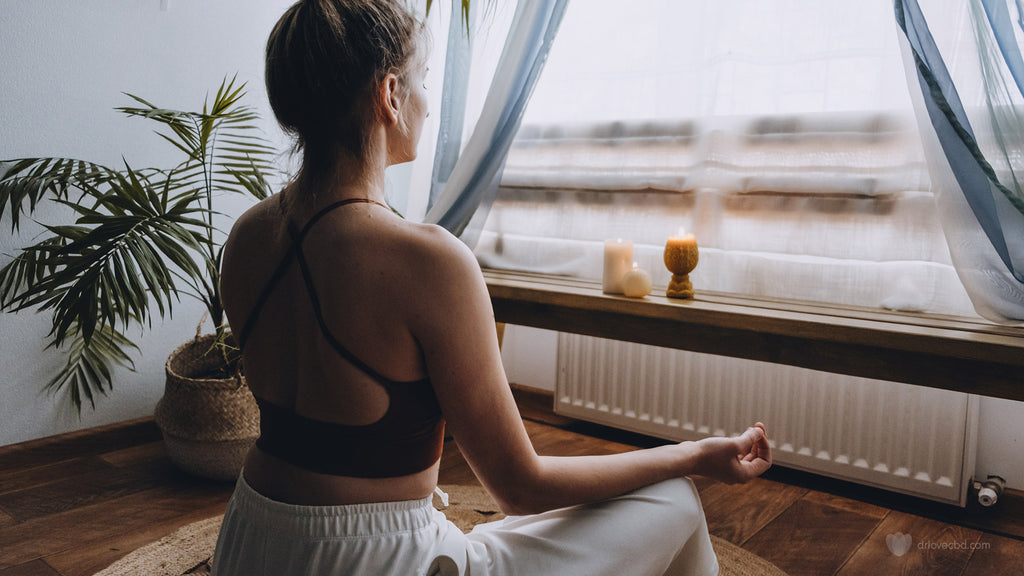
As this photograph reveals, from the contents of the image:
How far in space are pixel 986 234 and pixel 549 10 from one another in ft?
4.03

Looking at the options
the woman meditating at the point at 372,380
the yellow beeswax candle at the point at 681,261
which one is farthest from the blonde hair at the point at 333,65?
the yellow beeswax candle at the point at 681,261

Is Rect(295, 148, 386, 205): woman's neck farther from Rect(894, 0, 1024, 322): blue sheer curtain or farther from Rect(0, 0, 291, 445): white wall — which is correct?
Rect(0, 0, 291, 445): white wall

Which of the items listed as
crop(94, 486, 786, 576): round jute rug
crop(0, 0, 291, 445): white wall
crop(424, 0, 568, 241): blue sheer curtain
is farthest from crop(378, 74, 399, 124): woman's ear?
crop(0, 0, 291, 445): white wall

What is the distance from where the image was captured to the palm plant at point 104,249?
1523mm

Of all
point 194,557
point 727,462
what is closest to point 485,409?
point 727,462

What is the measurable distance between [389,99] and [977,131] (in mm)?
1289

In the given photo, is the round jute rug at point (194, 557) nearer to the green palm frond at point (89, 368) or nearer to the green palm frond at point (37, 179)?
the green palm frond at point (89, 368)

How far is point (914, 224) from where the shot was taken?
5.58ft

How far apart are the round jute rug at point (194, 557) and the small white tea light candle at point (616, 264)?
0.65 meters

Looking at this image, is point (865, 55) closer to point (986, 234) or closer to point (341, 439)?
point (986, 234)

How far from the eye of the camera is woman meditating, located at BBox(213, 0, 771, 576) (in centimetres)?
70

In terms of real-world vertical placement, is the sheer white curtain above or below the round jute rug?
above

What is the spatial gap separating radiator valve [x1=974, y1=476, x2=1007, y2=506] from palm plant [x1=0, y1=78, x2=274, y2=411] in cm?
188

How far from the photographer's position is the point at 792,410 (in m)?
1.92
